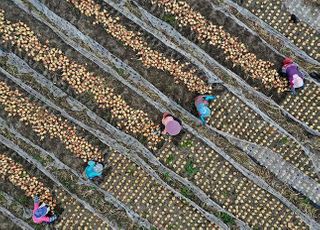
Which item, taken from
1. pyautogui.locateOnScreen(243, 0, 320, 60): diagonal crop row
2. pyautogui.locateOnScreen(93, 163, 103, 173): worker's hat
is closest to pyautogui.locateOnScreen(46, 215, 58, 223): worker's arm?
pyautogui.locateOnScreen(93, 163, 103, 173): worker's hat

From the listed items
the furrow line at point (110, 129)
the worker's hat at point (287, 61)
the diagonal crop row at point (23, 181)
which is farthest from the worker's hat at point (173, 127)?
the diagonal crop row at point (23, 181)

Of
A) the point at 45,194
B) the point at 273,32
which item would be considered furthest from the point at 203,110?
the point at 45,194

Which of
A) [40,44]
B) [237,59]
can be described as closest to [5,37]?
[40,44]

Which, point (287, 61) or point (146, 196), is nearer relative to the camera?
point (287, 61)

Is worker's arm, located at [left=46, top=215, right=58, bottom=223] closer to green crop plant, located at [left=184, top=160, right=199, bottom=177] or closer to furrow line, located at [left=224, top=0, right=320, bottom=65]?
green crop plant, located at [left=184, top=160, right=199, bottom=177]

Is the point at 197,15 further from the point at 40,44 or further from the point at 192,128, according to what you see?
the point at 40,44

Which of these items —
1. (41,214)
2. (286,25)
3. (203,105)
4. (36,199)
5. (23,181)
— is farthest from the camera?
(286,25)

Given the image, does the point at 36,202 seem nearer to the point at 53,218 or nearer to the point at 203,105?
the point at 53,218
